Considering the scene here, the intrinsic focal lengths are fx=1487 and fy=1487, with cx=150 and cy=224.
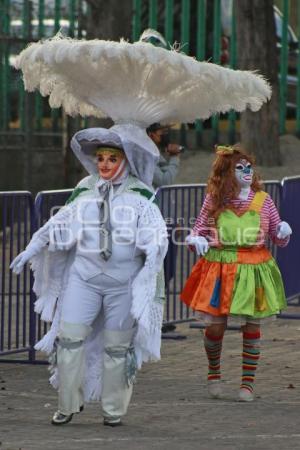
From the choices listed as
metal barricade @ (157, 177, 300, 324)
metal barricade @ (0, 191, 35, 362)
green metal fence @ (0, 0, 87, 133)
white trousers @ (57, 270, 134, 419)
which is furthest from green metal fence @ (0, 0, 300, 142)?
white trousers @ (57, 270, 134, 419)

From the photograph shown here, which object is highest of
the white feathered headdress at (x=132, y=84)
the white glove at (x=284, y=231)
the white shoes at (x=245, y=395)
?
the white feathered headdress at (x=132, y=84)

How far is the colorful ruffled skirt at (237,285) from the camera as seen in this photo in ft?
32.4

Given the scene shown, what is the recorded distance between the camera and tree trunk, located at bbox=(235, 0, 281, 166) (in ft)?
66.6

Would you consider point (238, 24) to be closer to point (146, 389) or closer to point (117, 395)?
point (146, 389)

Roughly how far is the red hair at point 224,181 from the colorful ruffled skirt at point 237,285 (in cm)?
31

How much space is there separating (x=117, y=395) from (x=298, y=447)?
118 centimetres

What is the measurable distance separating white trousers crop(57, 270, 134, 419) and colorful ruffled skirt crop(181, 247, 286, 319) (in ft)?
3.76

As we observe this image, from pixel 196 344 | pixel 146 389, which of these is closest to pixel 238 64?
pixel 196 344

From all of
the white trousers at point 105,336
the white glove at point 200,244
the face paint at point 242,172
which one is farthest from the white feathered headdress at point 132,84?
the white glove at point 200,244

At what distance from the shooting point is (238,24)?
67.2ft

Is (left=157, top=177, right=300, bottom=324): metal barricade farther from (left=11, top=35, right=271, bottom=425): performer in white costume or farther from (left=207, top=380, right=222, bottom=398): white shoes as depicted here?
(left=11, top=35, right=271, bottom=425): performer in white costume

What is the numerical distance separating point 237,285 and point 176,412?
37.8 inches

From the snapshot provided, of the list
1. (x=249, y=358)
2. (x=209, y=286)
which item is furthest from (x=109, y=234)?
(x=249, y=358)

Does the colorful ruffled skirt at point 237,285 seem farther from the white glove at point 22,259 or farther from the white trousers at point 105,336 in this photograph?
the white glove at point 22,259
